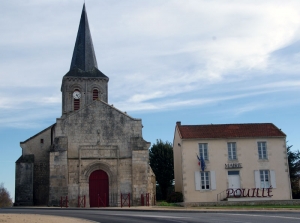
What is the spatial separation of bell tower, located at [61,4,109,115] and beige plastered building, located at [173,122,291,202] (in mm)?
9870

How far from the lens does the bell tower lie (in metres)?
36.5

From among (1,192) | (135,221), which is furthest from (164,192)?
(1,192)

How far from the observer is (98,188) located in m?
28.8

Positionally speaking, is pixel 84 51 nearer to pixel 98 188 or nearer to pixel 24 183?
pixel 24 183

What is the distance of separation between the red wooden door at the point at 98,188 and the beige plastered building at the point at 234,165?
5.55m

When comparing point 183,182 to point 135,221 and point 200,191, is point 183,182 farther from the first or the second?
point 135,221

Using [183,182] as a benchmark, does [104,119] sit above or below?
above

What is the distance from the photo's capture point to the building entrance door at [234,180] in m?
29.5

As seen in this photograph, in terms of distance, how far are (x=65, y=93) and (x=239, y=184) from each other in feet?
56.0

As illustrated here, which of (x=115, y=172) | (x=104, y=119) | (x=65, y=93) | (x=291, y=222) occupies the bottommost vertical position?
(x=291, y=222)

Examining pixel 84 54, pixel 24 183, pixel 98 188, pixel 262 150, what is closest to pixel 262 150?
pixel 262 150

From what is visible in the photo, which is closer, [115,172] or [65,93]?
[115,172]

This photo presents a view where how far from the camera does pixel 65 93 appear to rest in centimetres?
3656

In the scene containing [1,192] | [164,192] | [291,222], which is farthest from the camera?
[1,192]
